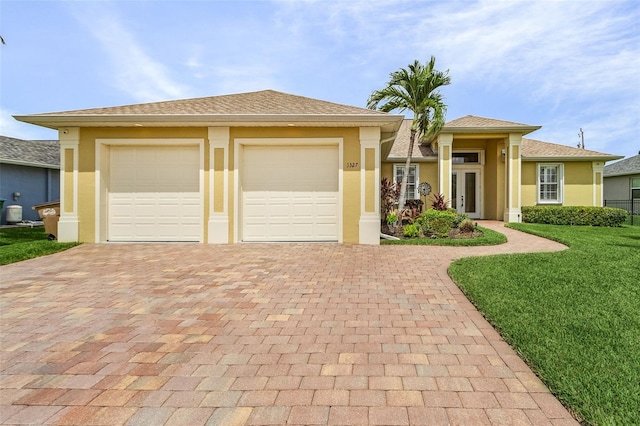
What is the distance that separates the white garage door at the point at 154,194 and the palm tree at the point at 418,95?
6.66 meters

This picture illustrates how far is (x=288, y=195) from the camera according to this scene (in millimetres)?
9406

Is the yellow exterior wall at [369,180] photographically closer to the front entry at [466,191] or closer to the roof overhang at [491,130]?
the roof overhang at [491,130]

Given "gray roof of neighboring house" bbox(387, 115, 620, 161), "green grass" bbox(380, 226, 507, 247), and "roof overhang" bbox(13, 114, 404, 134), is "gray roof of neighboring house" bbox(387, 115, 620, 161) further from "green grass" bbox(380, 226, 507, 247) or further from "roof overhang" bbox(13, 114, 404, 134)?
"roof overhang" bbox(13, 114, 404, 134)

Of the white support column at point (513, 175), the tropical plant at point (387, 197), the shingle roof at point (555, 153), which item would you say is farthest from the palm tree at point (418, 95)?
the shingle roof at point (555, 153)

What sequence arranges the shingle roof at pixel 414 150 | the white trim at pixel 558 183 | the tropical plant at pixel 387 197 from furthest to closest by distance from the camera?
the white trim at pixel 558 183, the shingle roof at pixel 414 150, the tropical plant at pixel 387 197

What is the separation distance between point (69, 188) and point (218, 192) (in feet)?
13.9

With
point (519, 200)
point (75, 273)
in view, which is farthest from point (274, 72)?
point (519, 200)

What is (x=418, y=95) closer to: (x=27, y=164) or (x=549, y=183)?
(x=549, y=183)

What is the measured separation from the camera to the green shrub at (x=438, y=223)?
10.3 metres

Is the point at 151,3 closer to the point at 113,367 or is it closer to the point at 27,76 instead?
the point at 27,76

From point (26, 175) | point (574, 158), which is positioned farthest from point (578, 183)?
point (26, 175)

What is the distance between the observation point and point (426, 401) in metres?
2.21

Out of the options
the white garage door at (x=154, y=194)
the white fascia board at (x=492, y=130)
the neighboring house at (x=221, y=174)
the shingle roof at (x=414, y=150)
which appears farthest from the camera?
the shingle roof at (x=414, y=150)

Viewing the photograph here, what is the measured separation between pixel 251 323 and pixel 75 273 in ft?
14.5
